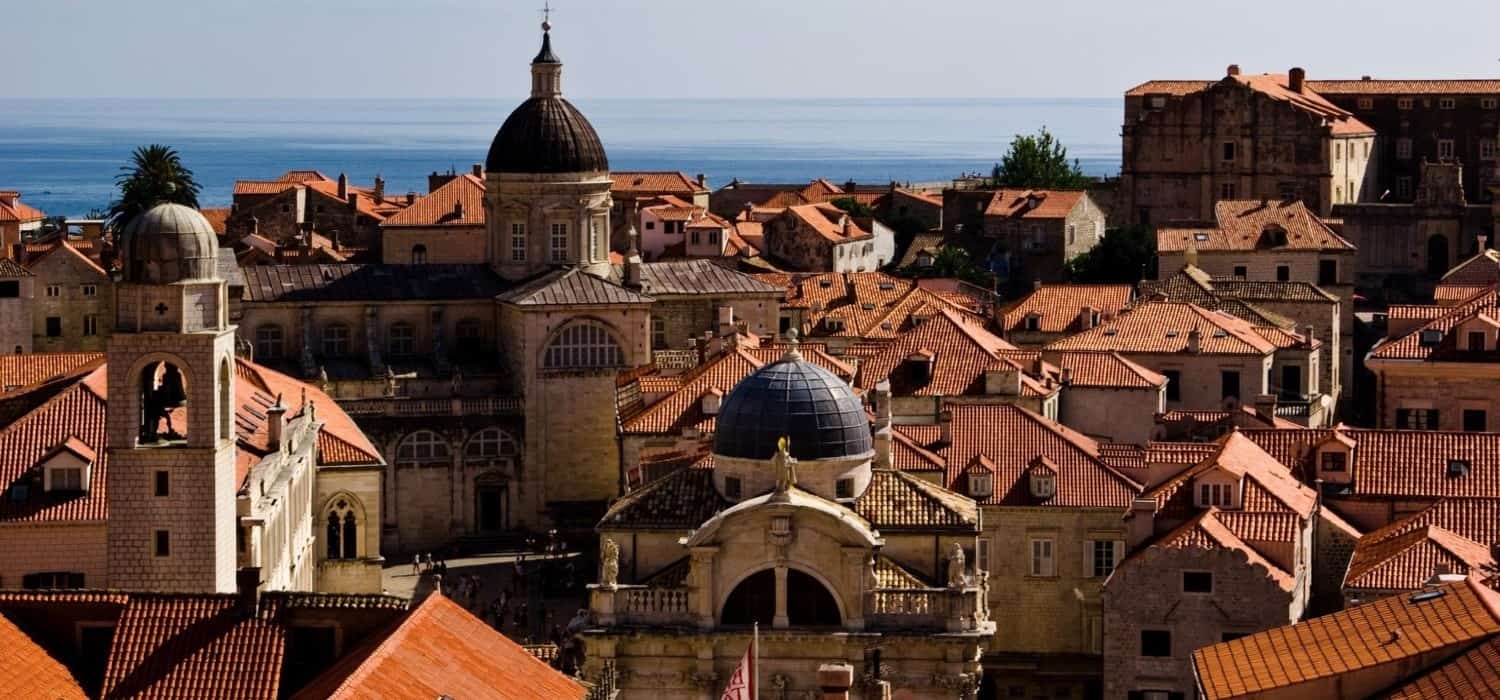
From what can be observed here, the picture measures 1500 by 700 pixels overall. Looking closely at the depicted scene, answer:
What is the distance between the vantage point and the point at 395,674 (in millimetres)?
38031

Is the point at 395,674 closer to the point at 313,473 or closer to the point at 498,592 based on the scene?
the point at 313,473

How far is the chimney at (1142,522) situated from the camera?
58000mm

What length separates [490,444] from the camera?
83312 mm

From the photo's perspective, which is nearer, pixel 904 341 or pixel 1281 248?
pixel 904 341

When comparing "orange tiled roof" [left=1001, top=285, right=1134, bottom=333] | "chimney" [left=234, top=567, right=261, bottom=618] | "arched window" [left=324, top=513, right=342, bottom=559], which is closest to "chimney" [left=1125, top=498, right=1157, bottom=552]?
"arched window" [left=324, top=513, right=342, bottom=559]

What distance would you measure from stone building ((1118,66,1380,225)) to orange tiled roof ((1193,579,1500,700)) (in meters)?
80.3

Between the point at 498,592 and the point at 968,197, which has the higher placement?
the point at 968,197

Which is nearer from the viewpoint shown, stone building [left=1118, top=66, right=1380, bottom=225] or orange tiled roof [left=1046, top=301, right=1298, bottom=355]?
orange tiled roof [left=1046, top=301, right=1298, bottom=355]

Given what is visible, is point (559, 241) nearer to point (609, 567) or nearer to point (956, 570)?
point (609, 567)

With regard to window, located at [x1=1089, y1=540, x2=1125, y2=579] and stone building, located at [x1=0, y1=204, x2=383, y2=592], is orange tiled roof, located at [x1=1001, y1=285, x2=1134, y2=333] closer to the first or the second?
window, located at [x1=1089, y1=540, x2=1125, y2=579]

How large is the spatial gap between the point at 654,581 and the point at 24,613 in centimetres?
997

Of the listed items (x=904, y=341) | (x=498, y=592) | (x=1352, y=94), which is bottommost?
(x=498, y=592)

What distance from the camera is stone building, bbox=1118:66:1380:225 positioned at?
121m

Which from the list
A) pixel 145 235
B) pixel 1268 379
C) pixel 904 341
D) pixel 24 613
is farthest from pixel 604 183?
pixel 24 613
